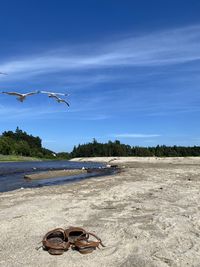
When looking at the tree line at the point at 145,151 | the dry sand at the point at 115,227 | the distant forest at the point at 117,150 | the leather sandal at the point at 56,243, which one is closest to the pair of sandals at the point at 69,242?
the leather sandal at the point at 56,243

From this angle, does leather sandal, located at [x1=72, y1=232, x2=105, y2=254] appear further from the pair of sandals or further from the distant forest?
the distant forest

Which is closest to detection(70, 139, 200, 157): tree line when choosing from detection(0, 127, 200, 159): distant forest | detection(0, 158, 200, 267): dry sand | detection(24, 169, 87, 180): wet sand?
detection(0, 127, 200, 159): distant forest

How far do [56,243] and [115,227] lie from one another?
10.1 feet

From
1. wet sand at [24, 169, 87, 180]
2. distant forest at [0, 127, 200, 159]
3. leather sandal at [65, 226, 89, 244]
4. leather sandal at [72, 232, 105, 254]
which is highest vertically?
distant forest at [0, 127, 200, 159]

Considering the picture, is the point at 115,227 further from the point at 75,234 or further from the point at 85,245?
the point at 85,245

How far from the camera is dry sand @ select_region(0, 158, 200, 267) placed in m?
10.8

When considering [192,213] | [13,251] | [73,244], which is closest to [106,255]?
[73,244]

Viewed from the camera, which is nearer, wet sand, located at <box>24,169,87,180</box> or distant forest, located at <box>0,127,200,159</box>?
wet sand, located at <box>24,169,87,180</box>

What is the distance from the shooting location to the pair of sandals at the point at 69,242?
37.1ft

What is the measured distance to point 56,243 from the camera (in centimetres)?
1170

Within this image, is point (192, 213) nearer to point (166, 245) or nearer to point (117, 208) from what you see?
point (117, 208)

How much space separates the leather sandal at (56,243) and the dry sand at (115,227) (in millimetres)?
169

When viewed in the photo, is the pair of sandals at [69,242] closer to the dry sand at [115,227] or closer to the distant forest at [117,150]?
the dry sand at [115,227]

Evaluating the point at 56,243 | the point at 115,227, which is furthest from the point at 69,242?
the point at 115,227
